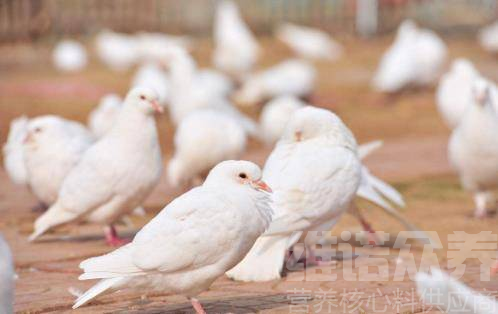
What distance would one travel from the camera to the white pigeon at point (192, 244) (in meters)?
4.83

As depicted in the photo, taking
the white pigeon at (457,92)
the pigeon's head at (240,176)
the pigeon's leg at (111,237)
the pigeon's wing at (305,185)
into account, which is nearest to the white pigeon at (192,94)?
the white pigeon at (457,92)

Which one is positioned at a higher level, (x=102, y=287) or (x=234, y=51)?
(x=102, y=287)

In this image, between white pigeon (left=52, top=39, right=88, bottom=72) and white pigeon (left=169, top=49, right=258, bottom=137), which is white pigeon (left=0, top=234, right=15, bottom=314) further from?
white pigeon (left=52, top=39, right=88, bottom=72)

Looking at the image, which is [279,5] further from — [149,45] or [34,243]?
[34,243]

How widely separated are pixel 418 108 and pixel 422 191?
7.79 metres

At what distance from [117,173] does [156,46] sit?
15192 mm

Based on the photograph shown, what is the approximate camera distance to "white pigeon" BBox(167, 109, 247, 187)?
1046 centimetres

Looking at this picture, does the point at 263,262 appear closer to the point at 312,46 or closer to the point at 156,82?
the point at 156,82

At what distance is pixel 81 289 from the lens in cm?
598

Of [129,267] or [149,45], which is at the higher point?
[129,267]

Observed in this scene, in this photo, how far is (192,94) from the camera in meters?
14.5

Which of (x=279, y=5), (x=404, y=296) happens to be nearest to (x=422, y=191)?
(x=404, y=296)

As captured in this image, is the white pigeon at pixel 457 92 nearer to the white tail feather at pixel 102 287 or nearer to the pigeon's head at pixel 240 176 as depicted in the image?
the pigeon's head at pixel 240 176

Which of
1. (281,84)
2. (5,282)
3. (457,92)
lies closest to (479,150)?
(457,92)
